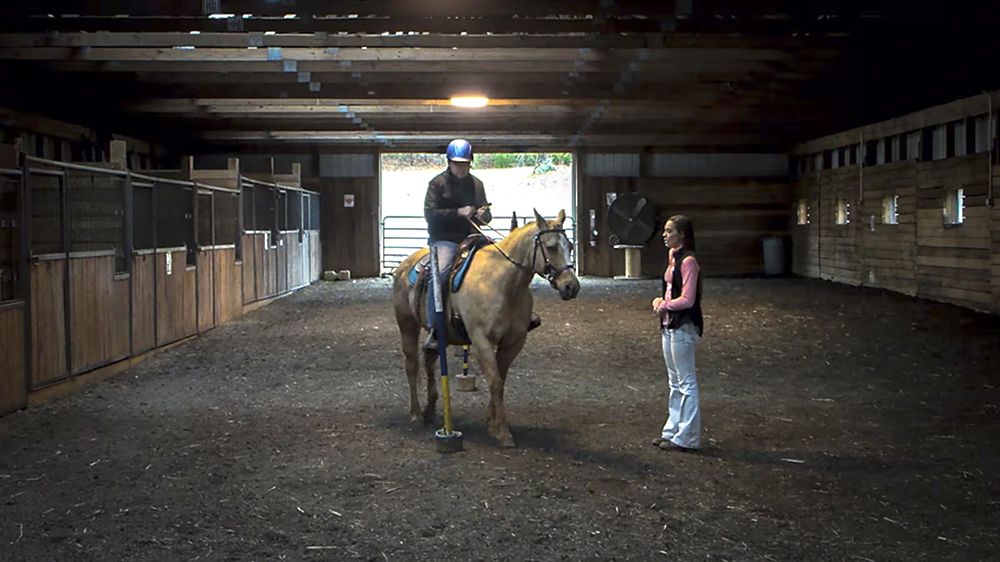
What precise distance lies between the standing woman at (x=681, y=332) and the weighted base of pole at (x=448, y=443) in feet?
4.23

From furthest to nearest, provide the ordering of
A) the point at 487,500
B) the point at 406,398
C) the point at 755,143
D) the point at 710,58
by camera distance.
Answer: the point at 755,143 → the point at 710,58 → the point at 406,398 → the point at 487,500

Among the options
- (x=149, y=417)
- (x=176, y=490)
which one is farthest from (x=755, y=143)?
(x=176, y=490)

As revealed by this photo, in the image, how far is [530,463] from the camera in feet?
19.0

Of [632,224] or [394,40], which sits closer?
[394,40]

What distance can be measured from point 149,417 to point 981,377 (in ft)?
23.6

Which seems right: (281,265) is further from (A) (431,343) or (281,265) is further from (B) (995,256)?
(A) (431,343)

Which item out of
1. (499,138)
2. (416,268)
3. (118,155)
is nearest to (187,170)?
(118,155)

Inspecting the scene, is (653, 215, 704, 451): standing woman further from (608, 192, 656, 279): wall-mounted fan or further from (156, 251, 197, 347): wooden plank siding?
(608, 192, 656, 279): wall-mounted fan

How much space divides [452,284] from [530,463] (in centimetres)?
149

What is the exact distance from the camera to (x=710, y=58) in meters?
12.5

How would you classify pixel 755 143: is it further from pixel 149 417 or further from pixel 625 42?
pixel 149 417

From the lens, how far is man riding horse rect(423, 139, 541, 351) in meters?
6.75

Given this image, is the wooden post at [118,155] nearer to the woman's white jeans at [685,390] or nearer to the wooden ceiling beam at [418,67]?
the wooden ceiling beam at [418,67]

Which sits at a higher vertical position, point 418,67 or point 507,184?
point 507,184
